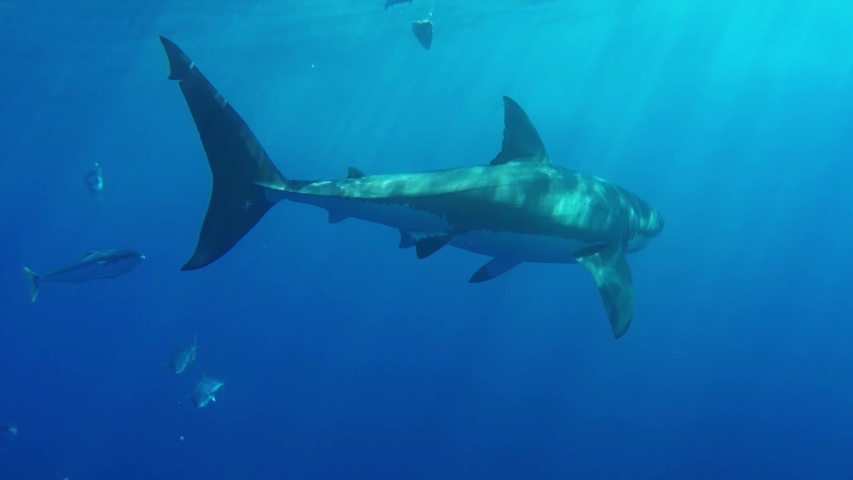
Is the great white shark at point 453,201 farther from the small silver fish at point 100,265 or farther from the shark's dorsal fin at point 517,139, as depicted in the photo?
the small silver fish at point 100,265

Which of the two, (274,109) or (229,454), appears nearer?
(229,454)

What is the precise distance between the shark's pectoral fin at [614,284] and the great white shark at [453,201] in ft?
0.04

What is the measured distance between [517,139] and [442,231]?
1.80m

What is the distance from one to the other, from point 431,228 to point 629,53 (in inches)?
2438

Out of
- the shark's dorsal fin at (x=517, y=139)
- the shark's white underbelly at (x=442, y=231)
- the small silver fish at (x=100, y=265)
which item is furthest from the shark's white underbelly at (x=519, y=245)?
the small silver fish at (x=100, y=265)

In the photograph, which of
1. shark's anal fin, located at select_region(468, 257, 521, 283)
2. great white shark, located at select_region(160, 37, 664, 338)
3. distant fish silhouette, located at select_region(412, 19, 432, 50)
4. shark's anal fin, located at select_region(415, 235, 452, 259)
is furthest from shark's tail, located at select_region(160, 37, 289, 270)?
distant fish silhouette, located at select_region(412, 19, 432, 50)

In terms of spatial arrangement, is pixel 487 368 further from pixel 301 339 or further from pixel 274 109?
pixel 274 109

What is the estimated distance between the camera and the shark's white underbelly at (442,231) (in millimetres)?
5848

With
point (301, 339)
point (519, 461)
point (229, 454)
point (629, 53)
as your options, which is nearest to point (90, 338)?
point (301, 339)

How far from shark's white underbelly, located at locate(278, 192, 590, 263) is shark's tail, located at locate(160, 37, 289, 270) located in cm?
30

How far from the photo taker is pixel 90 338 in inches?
1367

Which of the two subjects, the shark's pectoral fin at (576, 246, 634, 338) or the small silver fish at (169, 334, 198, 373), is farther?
the small silver fish at (169, 334, 198, 373)

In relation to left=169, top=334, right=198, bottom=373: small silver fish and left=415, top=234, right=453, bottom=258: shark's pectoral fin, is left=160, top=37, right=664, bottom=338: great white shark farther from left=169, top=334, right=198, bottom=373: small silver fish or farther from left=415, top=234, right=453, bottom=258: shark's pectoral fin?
left=169, top=334, right=198, bottom=373: small silver fish

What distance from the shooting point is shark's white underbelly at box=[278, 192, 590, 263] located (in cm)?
585
